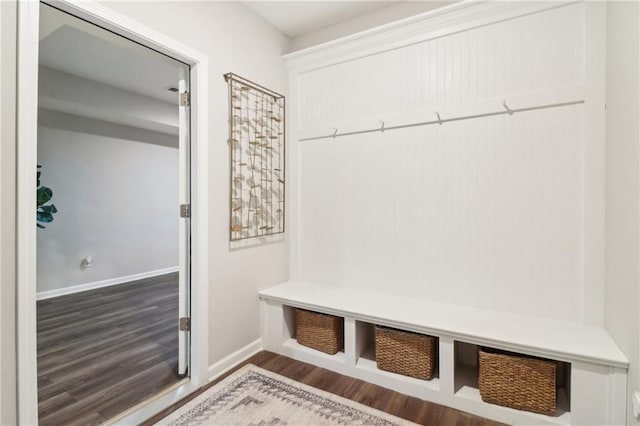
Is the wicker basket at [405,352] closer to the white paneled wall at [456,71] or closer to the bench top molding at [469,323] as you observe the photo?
the bench top molding at [469,323]


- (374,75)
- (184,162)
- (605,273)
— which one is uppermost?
(374,75)

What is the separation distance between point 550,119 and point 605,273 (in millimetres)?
950

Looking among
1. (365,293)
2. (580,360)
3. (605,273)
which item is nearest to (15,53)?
(365,293)

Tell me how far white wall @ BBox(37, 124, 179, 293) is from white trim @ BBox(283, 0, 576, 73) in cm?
342

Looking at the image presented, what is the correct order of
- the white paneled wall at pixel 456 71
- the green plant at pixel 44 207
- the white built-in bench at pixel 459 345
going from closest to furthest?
the white built-in bench at pixel 459 345 → the white paneled wall at pixel 456 71 → the green plant at pixel 44 207

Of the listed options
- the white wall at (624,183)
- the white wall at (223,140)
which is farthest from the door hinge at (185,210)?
the white wall at (624,183)

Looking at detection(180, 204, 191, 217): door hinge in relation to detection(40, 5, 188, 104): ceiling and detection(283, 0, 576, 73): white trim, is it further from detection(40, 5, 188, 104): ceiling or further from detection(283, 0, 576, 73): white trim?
detection(283, 0, 576, 73): white trim

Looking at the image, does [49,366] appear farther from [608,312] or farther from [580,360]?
[608,312]

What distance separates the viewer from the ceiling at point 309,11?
2.42 meters

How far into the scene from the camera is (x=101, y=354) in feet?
7.94

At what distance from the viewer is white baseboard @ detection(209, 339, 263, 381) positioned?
2.13 m

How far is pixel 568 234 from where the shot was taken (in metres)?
1.86

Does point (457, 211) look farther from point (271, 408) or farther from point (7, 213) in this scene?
point (7, 213)

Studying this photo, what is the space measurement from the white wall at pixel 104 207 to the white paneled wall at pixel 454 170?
11.1ft
